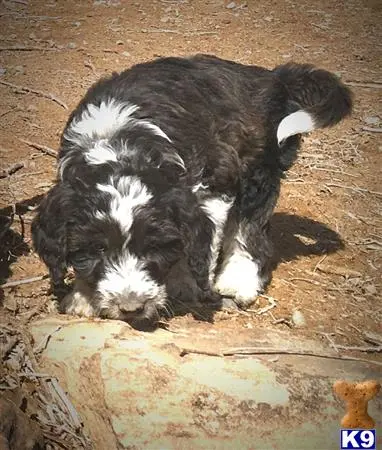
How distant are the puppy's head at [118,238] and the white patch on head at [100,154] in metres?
0.18

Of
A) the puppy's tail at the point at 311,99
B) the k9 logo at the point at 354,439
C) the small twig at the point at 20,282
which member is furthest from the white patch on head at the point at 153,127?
the k9 logo at the point at 354,439

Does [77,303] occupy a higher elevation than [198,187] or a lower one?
lower

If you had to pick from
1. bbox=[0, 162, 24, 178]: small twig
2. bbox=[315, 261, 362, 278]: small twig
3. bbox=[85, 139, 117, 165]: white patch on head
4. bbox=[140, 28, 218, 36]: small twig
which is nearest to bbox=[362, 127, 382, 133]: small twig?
bbox=[315, 261, 362, 278]: small twig

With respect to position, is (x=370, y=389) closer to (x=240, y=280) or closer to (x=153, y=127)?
(x=240, y=280)

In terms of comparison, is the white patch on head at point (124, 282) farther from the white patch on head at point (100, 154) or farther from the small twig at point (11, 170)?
the small twig at point (11, 170)

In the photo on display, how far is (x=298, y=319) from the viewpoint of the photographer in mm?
4742

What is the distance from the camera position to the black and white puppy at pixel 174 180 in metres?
3.96

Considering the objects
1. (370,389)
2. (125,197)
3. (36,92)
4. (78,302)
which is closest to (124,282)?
(125,197)

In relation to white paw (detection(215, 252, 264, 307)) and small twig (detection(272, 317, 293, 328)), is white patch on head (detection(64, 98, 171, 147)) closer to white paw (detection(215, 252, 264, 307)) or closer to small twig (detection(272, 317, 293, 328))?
white paw (detection(215, 252, 264, 307))

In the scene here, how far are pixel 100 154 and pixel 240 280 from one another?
1481 millimetres

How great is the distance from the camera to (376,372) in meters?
3.76

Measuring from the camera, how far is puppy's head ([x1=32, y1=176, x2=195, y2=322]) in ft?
12.8

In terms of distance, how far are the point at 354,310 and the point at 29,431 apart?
8.27ft

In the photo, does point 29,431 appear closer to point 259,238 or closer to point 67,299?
point 67,299
